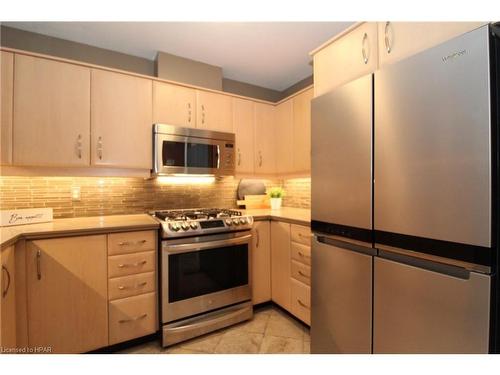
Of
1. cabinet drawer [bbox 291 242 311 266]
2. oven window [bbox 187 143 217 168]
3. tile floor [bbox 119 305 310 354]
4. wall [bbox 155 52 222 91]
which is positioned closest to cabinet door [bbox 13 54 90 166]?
wall [bbox 155 52 222 91]

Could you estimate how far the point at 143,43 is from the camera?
2.10 metres

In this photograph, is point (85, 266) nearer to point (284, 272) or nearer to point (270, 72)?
point (284, 272)

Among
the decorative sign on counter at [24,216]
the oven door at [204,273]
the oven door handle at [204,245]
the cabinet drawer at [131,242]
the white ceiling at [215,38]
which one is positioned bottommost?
the oven door at [204,273]

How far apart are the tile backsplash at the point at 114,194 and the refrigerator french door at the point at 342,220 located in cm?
133

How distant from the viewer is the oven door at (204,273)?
180cm

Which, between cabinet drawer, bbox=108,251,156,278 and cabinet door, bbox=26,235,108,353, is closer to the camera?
cabinet door, bbox=26,235,108,353

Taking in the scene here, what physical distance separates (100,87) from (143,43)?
55cm

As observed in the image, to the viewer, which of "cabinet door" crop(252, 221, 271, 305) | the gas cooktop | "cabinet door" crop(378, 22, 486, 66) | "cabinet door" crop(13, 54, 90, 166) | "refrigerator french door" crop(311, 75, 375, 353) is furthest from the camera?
"cabinet door" crop(252, 221, 271, 305)

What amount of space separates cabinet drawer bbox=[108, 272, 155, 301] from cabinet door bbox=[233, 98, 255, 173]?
4.39 ft

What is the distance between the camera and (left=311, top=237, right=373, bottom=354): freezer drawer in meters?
1.21

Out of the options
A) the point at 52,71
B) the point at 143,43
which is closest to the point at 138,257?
the point at 52,71

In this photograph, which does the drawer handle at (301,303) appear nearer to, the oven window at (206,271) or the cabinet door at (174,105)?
the oven window at (206,271)

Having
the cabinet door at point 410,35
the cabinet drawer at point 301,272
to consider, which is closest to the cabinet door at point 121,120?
the cabinet drawer at point 301,272

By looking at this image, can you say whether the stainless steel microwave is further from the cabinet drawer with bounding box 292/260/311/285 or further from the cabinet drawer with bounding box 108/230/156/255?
the cabinet drawer with bounding box 292/260/311/285
